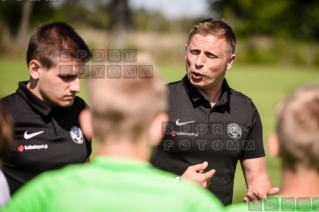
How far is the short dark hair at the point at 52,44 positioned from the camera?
463cm

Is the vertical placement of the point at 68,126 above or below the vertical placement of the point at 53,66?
below

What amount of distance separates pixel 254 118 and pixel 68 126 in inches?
62.2

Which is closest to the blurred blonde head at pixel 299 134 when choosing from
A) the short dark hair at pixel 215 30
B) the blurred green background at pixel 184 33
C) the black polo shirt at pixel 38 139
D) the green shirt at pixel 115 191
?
the green shirt at pixel 115 191

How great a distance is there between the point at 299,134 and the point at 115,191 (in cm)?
81

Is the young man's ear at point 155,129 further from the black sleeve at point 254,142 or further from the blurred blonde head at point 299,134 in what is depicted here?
the black sleeve at point 254,142

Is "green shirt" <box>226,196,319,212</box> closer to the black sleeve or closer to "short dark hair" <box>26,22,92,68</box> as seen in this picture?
"short dark hair" <box>26,22,92,68</box>

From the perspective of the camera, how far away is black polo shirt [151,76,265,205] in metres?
5.07

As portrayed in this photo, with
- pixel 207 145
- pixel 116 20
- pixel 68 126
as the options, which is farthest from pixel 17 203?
pixel 116 20

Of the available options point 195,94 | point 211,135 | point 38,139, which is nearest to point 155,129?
point 38,139

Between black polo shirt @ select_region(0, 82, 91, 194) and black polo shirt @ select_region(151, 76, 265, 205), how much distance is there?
27.9 inches

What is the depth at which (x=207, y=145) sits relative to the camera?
507 centimetres

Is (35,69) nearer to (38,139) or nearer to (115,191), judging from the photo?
(38,139)

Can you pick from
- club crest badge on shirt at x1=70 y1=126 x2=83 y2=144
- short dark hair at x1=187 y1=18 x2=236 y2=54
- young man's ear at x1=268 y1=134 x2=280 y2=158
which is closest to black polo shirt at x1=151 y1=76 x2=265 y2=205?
short dark hair at x1=187 y1=18 x2=236 y2=54

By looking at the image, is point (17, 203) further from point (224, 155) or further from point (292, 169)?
point (224, 155)
